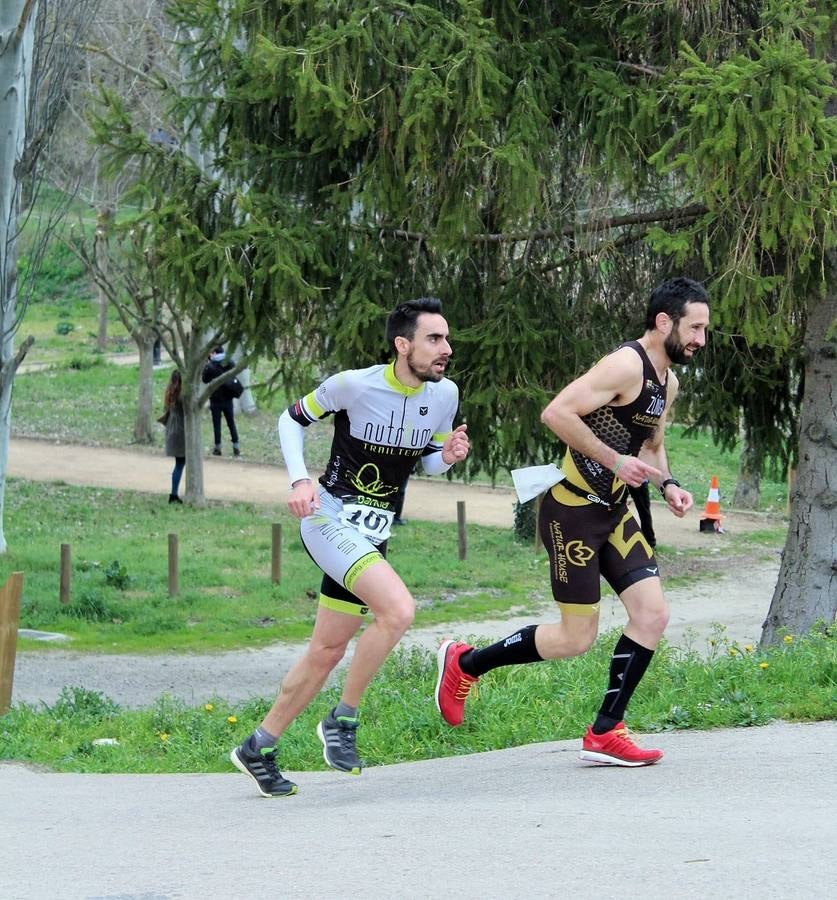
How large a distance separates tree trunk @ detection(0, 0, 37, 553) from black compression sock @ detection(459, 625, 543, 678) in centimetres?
1138

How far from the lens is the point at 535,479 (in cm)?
625

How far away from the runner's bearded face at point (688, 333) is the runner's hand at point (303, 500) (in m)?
1.62

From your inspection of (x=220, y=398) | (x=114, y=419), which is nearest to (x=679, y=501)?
(x=220, y=398)

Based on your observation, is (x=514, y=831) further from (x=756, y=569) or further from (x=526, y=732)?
(x=756, y=569)

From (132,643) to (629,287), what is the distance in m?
5.68

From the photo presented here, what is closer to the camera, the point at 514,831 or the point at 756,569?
the point at 514,831

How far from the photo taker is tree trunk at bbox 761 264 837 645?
10852mm

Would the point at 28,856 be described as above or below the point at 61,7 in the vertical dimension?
below

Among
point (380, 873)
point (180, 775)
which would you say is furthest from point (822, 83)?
point (380, 873)

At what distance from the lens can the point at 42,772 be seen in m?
7.91

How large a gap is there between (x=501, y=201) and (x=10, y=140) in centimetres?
849

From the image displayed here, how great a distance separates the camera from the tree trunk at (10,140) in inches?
663

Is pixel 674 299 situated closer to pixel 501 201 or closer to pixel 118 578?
pixel 501 201

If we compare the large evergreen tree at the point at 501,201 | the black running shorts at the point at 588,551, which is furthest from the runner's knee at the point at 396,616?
the large evergreen tree at the point at 501,201
